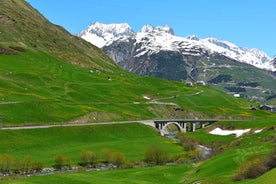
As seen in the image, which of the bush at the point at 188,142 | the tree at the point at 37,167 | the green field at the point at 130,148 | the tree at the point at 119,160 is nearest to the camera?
the green field at the point at 130,148

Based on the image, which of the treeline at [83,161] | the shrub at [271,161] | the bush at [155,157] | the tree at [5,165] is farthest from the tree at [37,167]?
the shrub at [271,161]

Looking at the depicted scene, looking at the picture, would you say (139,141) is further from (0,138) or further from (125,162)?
(0,138)

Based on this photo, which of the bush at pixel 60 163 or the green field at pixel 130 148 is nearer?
the green field at pixel 130 148

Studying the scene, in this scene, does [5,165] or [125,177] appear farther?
[5,165]

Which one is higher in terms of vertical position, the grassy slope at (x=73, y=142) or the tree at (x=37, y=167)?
the grassy slope at (x=73, y=142)

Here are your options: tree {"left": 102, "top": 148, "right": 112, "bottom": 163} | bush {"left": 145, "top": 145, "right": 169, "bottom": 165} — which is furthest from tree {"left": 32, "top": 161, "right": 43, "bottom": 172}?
bush {"left": 145, "top": 145, "right": 169, "bottom": 165}

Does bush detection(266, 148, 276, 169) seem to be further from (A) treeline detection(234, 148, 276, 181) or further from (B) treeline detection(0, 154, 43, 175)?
(B) treeline detection(0, 154, 43, 175)

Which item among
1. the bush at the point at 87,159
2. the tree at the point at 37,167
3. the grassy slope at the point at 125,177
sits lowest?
the grassy slope at the point at 125,177

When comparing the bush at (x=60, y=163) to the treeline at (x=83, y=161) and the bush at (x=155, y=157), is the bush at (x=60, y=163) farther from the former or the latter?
the bush at (x=155, y=157)

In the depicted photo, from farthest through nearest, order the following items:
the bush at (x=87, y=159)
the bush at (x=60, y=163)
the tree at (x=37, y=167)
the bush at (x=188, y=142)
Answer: the bush at (x=188, y=142) → the bush at (x=87, y=159) → the bush at (x=60, y=163) → the tree at (x=37, y=167)

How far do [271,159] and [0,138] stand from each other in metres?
93.5

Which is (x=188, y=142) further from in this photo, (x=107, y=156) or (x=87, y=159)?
(x=87, y=159)

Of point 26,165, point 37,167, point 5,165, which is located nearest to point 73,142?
point 26,165

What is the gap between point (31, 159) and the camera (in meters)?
116
